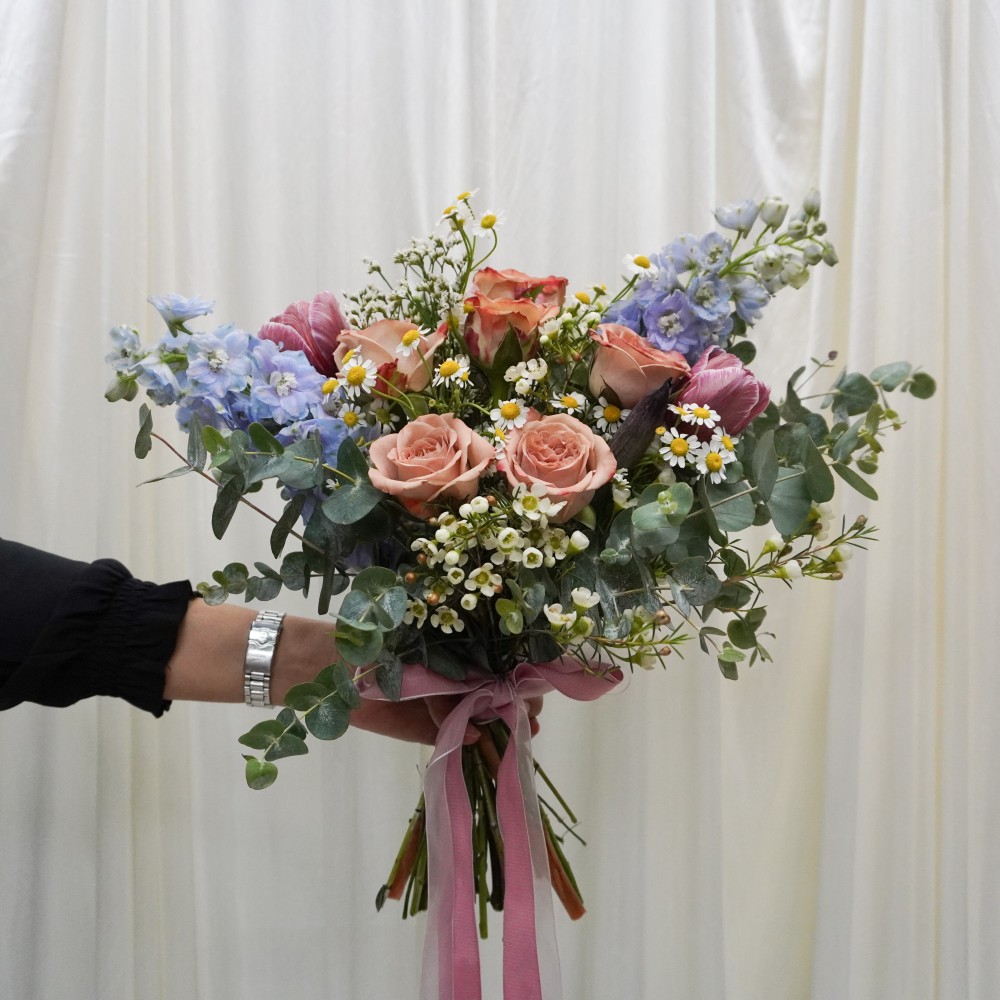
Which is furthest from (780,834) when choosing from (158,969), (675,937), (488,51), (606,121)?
(488,51)

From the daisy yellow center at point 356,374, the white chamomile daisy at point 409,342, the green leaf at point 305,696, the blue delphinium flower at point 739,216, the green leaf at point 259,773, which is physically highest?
the blue delphinium flower at point 739,216

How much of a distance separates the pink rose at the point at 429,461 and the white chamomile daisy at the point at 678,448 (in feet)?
0.42

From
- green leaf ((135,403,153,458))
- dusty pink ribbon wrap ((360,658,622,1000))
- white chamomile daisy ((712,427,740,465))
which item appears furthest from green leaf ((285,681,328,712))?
white chamomile daisy ((712,427,740,465))

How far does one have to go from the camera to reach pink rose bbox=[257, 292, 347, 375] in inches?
31.7

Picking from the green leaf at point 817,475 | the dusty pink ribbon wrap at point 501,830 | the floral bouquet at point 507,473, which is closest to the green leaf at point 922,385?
the floral bouquet at point 507,473

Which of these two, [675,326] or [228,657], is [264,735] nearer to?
[228,657]

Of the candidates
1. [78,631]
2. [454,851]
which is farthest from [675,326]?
[78,631]

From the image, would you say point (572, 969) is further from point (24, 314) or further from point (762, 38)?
point (762, 38)

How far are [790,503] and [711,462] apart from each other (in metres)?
0.10

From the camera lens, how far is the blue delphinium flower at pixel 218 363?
718 millimetres

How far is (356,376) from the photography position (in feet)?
2.30

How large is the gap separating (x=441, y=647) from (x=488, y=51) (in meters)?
0.76

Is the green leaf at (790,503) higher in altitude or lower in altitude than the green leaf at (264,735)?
higher

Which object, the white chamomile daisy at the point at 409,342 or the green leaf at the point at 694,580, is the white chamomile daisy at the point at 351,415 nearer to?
the white chamomile daisy at the point at 409,342
